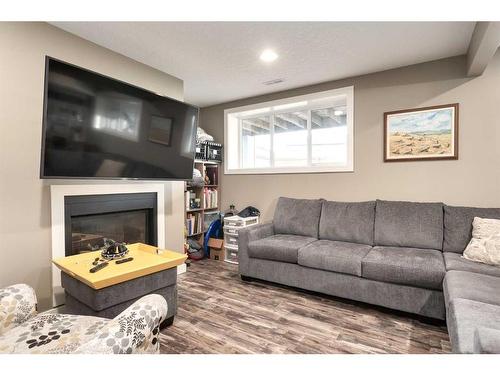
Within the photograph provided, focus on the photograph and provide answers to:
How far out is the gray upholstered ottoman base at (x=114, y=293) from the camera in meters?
1.69

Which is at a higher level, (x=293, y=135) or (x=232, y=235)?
(x=293, y=135)

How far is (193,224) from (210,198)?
516 millimetres

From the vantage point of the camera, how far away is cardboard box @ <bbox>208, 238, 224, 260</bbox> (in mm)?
3863

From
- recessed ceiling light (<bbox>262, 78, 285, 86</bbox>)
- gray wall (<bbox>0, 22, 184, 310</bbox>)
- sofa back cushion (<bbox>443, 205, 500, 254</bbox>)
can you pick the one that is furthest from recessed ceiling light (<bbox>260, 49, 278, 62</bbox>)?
sofa back cushion (<bbox>443, 205, 500, 254</bbox>)

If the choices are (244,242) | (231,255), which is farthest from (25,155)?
(231,255)

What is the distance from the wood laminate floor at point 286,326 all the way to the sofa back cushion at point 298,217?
0.75 meters

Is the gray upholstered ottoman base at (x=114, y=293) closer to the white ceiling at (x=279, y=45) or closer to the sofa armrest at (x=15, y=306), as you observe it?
the sofa armrest at (x=15, y=306)

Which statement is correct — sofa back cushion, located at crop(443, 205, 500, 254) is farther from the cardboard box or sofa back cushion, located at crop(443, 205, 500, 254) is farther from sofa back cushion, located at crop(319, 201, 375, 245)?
the cardboard box

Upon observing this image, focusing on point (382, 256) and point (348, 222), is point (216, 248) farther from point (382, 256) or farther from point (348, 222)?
point (382, 256)

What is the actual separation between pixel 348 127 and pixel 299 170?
83 cm

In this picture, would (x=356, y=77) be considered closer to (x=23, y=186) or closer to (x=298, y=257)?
(x=298, y=257)

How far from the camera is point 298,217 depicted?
3299 mm

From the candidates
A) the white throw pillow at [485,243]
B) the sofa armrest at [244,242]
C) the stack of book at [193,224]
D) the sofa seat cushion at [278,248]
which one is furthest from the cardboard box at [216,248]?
the white throw pillow at [485,243]

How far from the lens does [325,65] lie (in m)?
2.89
